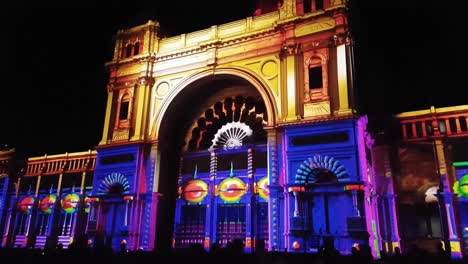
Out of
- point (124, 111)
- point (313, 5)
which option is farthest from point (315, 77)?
point (124, 111)

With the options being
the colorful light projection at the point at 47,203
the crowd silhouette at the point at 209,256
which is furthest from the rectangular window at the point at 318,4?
the colorful light projection at the point at 47,203

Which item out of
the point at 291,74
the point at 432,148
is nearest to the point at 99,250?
the point at 291,74

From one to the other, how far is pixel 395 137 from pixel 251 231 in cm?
999

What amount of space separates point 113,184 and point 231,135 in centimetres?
826

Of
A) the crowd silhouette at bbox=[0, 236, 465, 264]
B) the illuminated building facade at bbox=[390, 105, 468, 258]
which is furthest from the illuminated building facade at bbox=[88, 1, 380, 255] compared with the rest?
the crowd silhouette at bbox=[0, 236, 465, 264]

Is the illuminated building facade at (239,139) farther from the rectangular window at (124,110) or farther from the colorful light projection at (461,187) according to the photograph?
the colorful light projection at (461,187)

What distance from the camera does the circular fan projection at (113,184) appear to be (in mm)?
23803

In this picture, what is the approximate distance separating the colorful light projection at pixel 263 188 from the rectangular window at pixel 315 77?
19.9 ft

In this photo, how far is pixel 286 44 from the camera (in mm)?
21328

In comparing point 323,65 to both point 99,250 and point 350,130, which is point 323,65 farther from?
point 99,250

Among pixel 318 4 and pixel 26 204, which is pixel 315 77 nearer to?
pixel 318 4

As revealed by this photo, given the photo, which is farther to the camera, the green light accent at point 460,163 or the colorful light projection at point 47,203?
the colorful light projection at point 47,203

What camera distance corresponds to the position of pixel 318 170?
743 inches

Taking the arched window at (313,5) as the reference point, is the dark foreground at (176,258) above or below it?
below
